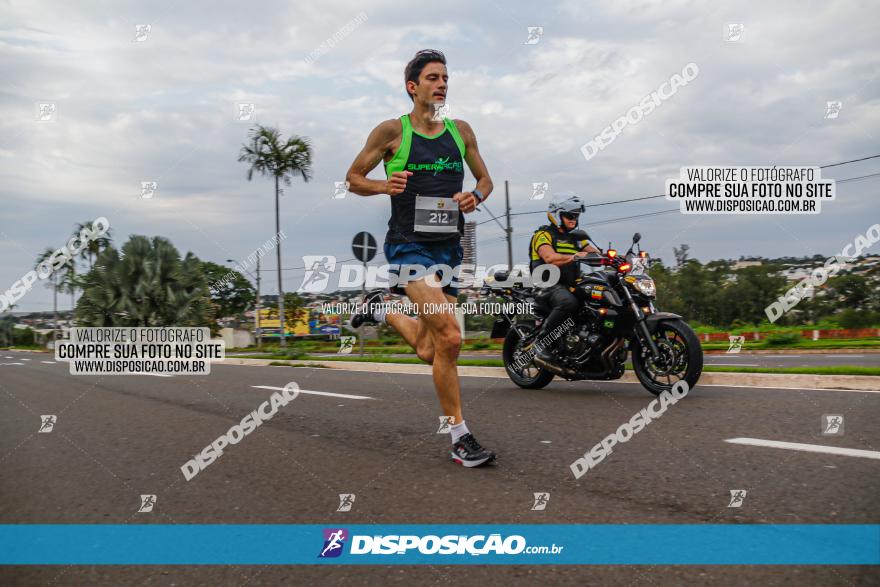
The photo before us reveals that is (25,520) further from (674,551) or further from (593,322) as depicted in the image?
(593,322)

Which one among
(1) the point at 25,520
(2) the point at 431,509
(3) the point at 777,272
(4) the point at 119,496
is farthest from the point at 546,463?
(3) the point at 777,272

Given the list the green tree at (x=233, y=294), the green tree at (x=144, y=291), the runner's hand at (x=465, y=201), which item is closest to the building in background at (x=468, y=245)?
the runner's hand at (x=465, y=201)

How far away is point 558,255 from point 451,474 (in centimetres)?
394

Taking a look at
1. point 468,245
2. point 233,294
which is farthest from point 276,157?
point 233,294

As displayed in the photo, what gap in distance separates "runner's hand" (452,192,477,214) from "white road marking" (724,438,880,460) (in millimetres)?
2023

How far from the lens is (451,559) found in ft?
7.77

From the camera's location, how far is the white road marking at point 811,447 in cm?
352

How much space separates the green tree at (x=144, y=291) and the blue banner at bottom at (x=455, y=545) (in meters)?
43.5

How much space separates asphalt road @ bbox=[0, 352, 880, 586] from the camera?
2.32 meters

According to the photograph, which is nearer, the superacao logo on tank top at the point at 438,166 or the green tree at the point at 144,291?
the superacao logo on tank top at the point at 438,166

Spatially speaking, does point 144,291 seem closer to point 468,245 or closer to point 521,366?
point 468,245

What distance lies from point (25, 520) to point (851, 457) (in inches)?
154

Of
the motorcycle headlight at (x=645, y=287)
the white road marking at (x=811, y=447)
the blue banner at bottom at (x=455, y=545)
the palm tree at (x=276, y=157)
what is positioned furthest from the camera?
the palm tree at (x=276, y=157)

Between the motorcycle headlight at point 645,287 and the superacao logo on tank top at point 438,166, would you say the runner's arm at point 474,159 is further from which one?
the motorcycle headlight at point 645,287
